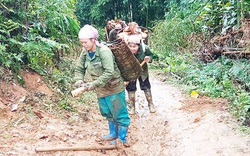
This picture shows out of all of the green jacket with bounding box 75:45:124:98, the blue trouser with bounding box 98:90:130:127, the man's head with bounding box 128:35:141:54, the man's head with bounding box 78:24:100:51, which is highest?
the man's head with bounding box 78:24:100:51

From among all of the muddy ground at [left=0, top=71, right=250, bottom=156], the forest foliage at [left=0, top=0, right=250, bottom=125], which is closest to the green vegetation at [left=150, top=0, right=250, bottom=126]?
the forest foliage at [left=0, top=0, right=250, bottom=125]

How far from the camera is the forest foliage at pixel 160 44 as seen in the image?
4852mm

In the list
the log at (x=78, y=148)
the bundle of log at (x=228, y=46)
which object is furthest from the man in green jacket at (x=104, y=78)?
the bundle of log at (x=228, y=46)

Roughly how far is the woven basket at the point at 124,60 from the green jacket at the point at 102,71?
0.38 ft

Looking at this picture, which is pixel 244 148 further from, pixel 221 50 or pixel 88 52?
pixel 221 50

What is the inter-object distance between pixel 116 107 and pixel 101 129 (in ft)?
3.08

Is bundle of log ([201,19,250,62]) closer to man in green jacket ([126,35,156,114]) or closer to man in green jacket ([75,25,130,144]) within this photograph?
man in green jacket ([126,35,156,114])

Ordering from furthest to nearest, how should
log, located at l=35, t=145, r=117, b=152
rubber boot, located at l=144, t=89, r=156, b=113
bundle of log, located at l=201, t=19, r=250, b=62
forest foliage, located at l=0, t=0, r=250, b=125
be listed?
bundle of log, located at l=201, t=19, r=250, b=62 < rubber boot, located at l=144, t=89, r=156, b=113 < forest foliage, located at l=0, t=0, r=250, b=125 < log, located at l=35, t=145, r=117, b=152

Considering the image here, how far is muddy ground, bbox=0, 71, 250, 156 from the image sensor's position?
3.83 meters

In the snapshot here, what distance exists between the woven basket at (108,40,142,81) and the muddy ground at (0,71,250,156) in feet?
3.38

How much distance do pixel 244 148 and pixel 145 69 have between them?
2528 millimetres

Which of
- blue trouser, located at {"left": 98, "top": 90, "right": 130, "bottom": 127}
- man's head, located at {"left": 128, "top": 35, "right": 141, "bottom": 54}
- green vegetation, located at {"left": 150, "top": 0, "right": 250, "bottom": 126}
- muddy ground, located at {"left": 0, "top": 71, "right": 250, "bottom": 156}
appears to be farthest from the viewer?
green vegetation, located at {"left": 150, "top": 0, "right": 250, "bottom": 126}

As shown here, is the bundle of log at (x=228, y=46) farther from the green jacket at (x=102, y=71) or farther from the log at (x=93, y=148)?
the log at (x=93, y=148)

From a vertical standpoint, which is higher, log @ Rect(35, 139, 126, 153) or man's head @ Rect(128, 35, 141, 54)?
man's head @ Rect(128, 35, 141, 54)
